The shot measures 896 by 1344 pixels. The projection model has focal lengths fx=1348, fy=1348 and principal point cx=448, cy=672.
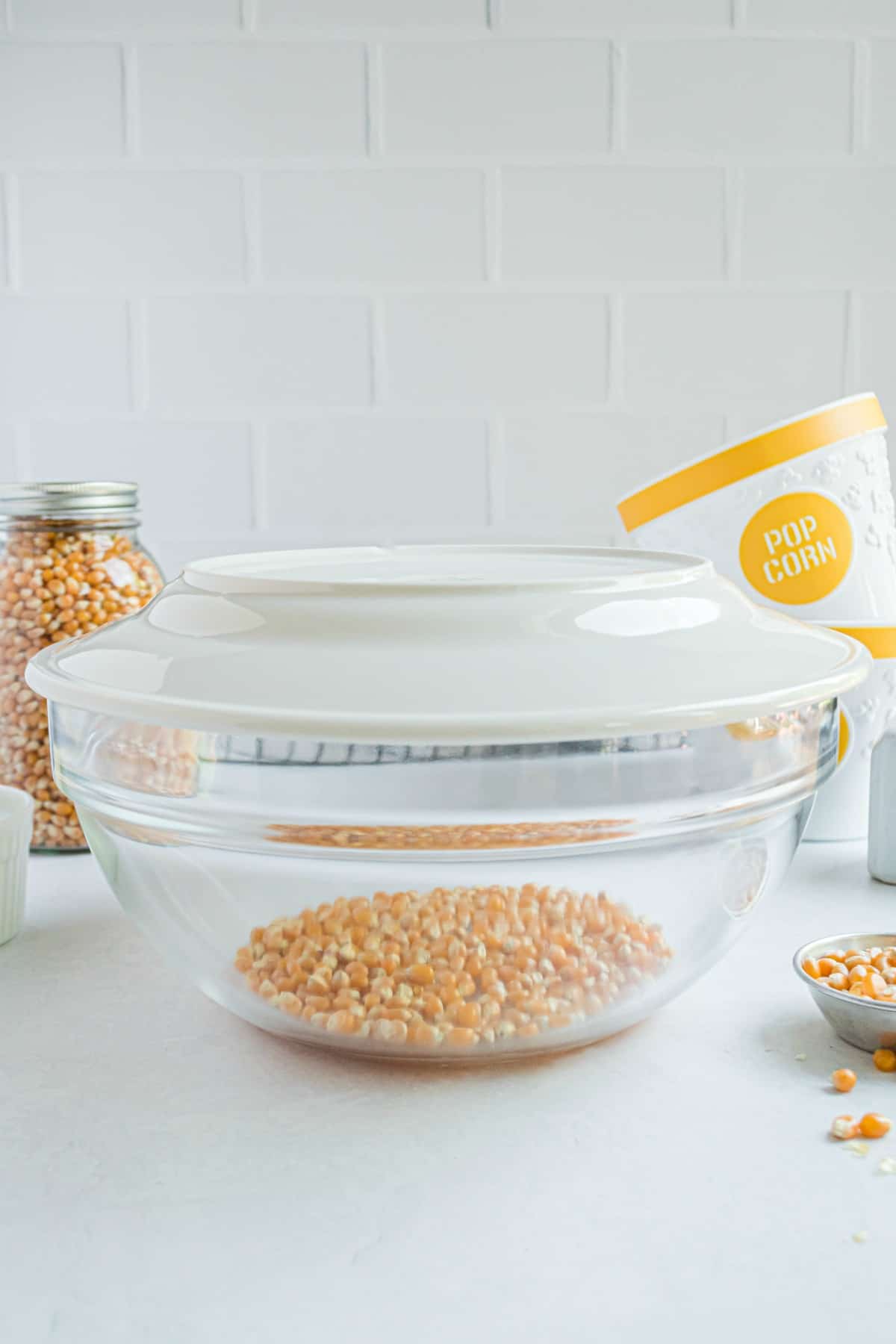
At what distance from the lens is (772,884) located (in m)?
0.64

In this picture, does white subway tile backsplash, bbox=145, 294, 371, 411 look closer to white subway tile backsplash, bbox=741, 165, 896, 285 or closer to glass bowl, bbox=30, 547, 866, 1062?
white subway tile backsplash, bbox=741, 165, 896, 285

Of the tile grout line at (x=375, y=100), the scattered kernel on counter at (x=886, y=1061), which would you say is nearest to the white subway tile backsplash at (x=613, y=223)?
the tile grout line at (x=375, y=100)

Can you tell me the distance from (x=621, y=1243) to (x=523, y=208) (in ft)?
3.71

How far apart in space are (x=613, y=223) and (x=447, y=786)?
1029 millimetres

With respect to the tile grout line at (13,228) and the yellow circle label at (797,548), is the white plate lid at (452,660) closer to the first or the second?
the yellow circle label at (797,548)

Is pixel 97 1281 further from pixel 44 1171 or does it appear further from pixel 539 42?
pixel 539 42

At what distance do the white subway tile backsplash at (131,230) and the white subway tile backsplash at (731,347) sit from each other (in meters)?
0.43

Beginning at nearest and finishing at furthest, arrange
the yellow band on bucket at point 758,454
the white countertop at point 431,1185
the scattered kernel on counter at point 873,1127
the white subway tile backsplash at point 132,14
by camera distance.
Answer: the white countertop at point 431,1185 → the scattered kernel on counter at point 873,1127 → the yellow band on bucket at point 758,454 → the white subway tile backsplash at point 132,14

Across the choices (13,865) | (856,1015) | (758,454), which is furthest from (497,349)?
(856,1015)

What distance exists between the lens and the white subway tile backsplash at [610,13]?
4.43ft

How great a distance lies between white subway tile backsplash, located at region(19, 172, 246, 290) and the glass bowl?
2.86 feet

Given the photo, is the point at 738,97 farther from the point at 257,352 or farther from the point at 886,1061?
the point at 886,1061

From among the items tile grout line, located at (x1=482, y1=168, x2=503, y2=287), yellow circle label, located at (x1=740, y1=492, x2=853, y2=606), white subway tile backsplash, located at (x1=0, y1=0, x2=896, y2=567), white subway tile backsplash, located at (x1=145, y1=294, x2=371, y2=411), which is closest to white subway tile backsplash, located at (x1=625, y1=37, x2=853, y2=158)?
white subway tile backsplash, located at (x1=0, y1=0, x2=896, y2=567)

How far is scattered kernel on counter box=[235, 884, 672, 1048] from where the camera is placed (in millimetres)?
558
